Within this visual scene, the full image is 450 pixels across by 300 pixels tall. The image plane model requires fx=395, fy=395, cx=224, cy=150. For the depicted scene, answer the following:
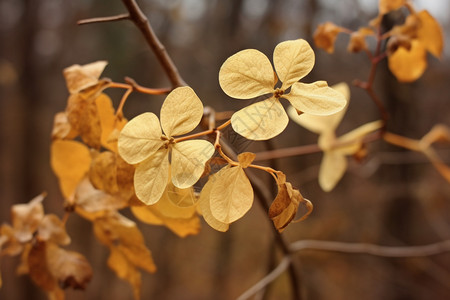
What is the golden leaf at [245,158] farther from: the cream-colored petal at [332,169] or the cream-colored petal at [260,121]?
the cream-colored petal at [332,169]

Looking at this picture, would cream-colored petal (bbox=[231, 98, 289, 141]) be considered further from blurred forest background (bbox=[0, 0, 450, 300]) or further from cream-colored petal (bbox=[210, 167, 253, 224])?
blurred forest background (bbox=[0, 0, 450, 300])

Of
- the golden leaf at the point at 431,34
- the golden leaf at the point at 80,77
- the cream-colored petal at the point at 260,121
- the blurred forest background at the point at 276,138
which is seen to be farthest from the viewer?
the blurred forest background at the point at 276,138

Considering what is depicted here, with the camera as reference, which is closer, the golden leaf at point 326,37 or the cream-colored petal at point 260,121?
the cream-colored petal at point 260,121

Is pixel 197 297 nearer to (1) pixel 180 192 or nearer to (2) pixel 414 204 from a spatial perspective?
(2) pixel 414 204

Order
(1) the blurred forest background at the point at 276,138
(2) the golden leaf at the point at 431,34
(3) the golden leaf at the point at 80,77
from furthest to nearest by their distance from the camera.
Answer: (1) the blurred forest background at the point at 276,138 < (2) the golden leaf at the point at 431,34 < (3) the golden leaf at the point at 80,77

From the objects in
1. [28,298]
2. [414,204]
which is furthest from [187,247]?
[414,204]

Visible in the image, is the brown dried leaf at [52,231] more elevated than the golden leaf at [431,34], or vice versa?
the golden leaf at [431,34]

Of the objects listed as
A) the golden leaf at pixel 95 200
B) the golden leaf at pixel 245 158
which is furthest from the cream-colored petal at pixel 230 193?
the golden leaf at pixel 95 200
